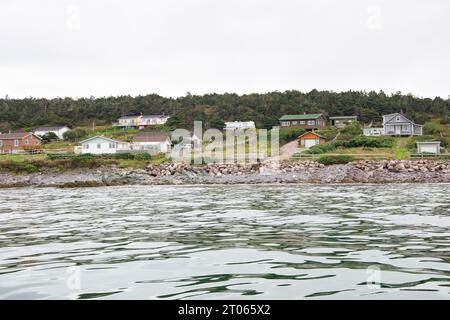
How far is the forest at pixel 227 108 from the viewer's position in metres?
106

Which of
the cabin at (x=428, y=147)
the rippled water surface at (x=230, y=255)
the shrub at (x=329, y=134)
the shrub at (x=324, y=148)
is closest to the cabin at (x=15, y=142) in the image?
the shrub at (x=324, y=148)

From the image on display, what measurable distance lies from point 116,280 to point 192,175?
44.9 metres

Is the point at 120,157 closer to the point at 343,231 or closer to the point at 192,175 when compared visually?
the point at 192,175

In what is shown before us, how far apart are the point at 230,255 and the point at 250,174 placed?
137 ft

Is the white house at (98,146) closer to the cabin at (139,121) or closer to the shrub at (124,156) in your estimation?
the shrub at (124,156)

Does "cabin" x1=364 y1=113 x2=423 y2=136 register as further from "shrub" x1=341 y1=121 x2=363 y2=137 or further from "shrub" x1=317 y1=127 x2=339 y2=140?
"shrub" x1=317 y1=127 x2=339 y2=140

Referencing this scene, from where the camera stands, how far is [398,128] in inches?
3314

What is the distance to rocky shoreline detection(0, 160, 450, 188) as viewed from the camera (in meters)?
47.5

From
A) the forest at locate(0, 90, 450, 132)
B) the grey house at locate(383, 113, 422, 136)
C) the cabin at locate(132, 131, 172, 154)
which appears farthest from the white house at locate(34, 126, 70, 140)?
the grey house at locate(383, 113, 422, 136)

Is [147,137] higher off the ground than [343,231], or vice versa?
[147,137]

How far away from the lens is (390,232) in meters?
14.4

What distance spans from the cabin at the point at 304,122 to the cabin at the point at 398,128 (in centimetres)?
1191

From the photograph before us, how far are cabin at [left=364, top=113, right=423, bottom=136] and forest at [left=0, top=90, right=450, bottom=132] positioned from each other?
1290 centimetres

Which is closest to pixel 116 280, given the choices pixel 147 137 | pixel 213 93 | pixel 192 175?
pixel 192 175
